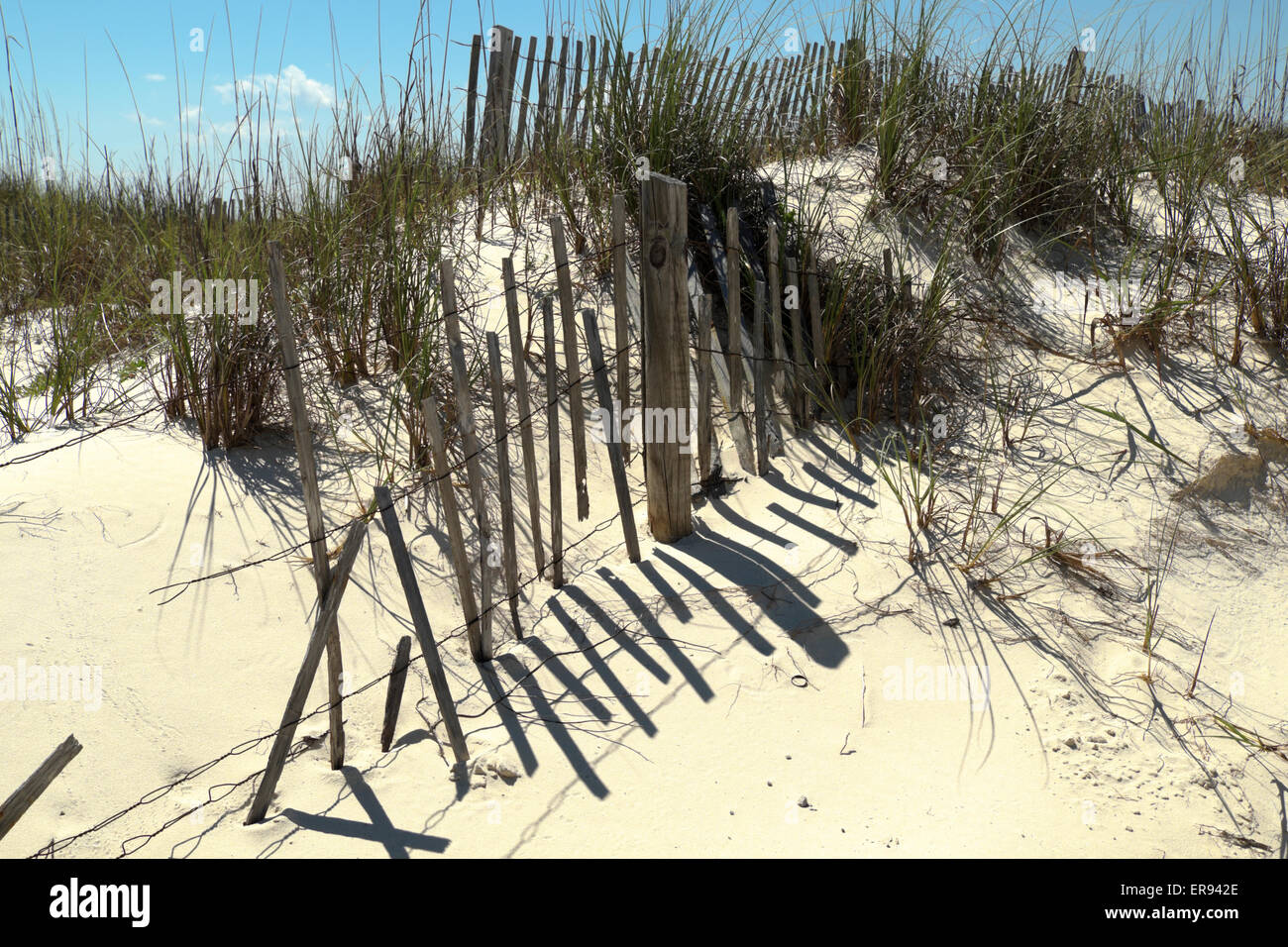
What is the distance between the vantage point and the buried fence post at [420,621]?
2.23 m

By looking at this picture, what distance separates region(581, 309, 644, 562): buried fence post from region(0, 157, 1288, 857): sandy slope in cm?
13

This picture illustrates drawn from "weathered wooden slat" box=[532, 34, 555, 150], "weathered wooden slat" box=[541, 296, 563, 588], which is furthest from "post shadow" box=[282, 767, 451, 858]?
"weathered wooden slat" box=[532, 34, 555, 150]

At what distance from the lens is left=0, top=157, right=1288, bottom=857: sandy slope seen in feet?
7.75

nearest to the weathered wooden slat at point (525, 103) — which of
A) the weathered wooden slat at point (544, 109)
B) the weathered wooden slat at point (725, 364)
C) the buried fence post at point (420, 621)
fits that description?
the weathered wooden slat at point (544, 109)

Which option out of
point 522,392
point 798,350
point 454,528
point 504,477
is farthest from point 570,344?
point 798,350

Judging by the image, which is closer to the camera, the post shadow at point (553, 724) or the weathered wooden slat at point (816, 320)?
the post shadow at point (553, 724)

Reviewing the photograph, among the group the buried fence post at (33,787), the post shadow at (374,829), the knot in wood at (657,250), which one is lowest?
the post shadow at (374,829)

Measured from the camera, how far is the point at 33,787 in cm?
179

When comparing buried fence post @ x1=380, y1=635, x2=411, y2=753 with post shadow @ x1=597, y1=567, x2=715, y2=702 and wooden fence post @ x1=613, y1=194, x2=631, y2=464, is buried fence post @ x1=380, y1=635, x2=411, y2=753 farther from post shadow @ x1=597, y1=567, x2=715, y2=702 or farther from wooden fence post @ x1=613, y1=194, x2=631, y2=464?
wooden fence post @ x1=613, y1=194, x2=631, y2=464

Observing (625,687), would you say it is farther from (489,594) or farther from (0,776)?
(0,776)

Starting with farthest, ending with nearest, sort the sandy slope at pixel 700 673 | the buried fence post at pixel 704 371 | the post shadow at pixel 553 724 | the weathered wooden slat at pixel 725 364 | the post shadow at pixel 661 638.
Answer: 1. the weathered wooden slat at pixel 725 364
2. the buried fence post at pixel 704 371
3. the post shadow at pixel 661 638
4. the post shadow at pixel 553 724
5. the sandy slope at pixel 700 673

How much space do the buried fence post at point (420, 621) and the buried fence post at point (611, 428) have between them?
95 cm

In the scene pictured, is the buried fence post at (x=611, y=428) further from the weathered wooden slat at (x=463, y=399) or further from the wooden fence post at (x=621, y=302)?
the weathered wooden slat at (x=463, y=399)

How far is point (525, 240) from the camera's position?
5109mm
